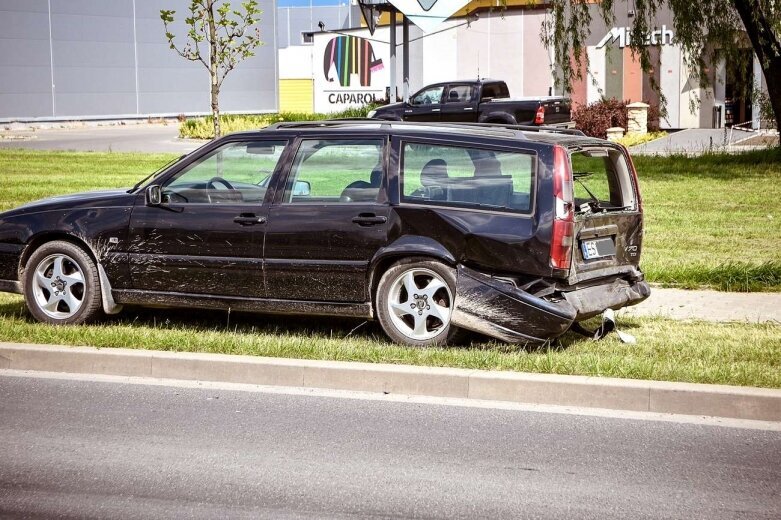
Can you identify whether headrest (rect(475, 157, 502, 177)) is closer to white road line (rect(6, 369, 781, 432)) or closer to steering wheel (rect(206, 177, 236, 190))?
white road line (rect(6, 369, 781, 432))

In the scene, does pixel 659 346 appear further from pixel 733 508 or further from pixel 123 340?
pixel 123 340

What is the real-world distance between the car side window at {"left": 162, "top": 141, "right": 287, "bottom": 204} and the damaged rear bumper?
70.6 inches

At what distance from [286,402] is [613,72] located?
1408 inches

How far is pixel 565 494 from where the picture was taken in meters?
5.26

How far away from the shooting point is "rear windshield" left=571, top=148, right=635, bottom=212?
8062mm

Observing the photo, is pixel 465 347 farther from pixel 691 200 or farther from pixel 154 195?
pixel 691 200

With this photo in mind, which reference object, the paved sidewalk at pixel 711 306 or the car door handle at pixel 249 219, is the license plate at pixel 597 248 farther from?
the car door handle at pixel 249 219

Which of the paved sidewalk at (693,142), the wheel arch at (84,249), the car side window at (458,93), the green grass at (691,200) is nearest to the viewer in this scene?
the wheel arch at (84,249)

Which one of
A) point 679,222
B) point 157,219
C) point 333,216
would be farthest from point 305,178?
point 679,222

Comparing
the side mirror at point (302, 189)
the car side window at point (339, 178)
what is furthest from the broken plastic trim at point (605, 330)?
the side mirror at point (302, 189)

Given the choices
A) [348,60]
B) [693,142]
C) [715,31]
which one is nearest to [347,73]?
[348,60]

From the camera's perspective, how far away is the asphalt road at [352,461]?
510cm

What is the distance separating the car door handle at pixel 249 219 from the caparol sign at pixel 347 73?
41.1m

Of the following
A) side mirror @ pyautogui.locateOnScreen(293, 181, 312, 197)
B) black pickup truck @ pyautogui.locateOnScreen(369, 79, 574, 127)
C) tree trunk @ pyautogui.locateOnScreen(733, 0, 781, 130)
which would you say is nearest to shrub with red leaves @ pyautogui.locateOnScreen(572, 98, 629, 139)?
black pickup truck @ pyautogui.locateOnScreen(369, 79, 574, 127)
